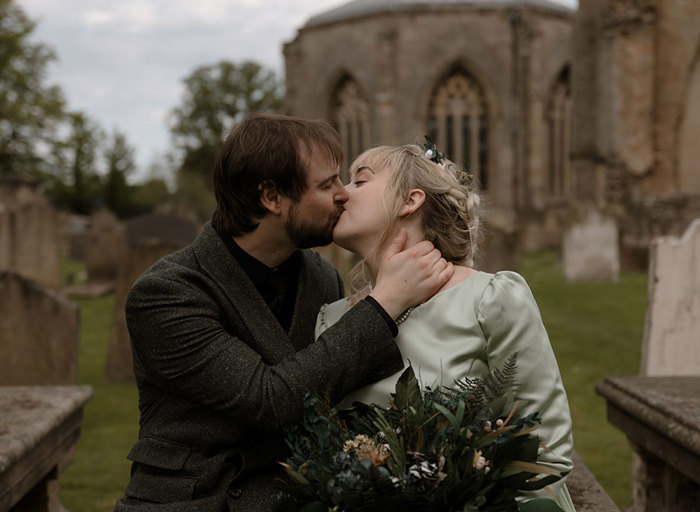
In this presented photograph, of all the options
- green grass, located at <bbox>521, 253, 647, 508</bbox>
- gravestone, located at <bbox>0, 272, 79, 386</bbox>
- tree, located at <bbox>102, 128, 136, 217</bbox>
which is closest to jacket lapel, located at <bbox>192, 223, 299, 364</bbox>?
Result: green grass, located at <bbox>521, 253, 647, 508</bbox>

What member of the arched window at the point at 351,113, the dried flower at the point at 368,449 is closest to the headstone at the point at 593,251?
the dried flower at the point at 368,449

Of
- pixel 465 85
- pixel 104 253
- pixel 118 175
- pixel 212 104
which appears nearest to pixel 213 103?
pixel 212 104

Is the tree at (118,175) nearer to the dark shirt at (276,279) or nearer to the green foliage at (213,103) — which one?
the green foliage at (213,103)

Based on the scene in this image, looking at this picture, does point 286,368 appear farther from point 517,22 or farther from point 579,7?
point 517,22

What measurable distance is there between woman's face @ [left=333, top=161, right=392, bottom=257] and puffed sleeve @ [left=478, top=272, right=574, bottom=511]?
445mm

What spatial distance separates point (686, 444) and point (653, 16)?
715 inches

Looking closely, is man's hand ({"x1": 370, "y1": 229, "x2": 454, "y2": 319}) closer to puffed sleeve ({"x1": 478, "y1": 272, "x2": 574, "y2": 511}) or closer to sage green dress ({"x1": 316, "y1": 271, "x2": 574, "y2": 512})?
sage green dress ({"x1": 316, "y1": 271, "x2": 574, "y2": 512})

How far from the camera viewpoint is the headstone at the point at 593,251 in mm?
14461

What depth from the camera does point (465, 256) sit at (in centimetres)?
252

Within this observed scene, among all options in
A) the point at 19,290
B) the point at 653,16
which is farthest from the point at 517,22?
the point at 19,290

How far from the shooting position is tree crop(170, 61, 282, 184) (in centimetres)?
6222

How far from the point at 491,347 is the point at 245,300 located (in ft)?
2.57

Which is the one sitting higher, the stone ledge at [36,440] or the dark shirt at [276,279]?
the dark shirt at [276,279]

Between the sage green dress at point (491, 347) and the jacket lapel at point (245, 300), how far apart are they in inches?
11.7
